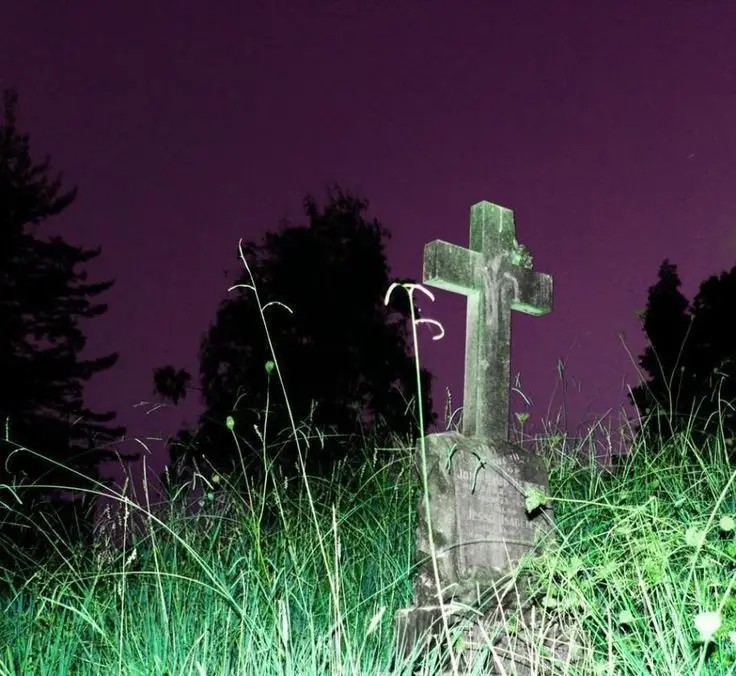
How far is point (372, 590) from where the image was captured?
557cm

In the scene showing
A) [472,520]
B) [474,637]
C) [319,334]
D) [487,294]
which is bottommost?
[474,637]

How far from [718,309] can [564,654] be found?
20.3 meters

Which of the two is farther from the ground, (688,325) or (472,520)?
(688,325)

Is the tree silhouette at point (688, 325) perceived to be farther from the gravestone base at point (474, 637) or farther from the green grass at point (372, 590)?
the gravestone base at point (474, 637)

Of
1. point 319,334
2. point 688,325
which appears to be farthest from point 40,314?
point 688,325

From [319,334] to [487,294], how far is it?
15798 mm

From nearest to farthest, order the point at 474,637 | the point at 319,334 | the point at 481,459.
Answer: the point at 474,637, the point at 481,459, the point at 319,334

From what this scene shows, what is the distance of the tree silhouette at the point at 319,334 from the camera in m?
20.3

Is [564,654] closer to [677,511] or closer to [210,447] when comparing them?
[677,511]

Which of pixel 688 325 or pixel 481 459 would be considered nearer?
pixel 481 459

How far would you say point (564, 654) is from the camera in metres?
4.66

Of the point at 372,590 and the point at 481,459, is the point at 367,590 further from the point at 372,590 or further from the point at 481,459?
the point at 481,459

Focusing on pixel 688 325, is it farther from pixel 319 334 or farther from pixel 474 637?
pixel 474 637

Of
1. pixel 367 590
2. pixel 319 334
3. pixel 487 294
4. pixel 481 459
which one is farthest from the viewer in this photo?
pixel 319 334
